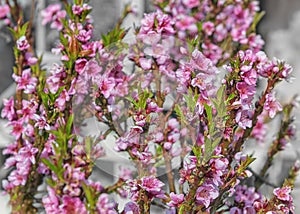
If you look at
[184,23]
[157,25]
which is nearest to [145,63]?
[157,25]

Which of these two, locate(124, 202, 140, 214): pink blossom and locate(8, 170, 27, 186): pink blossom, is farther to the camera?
locate(8, 170, 27, 186): pink blossom

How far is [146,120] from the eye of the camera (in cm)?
98

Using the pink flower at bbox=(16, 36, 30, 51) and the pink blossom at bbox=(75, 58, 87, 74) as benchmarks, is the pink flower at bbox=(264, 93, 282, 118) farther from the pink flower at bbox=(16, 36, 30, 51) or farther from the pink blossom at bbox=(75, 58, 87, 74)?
the pink flower at bbox=(16, 36, 30, 51)

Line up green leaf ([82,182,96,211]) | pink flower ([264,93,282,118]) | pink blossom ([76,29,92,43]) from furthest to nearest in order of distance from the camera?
pink blossom ([76,29,92,43]), pink flower ([264,93,282,118]), green leaf ([82,182,96,211])

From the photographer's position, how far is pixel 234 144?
112cm

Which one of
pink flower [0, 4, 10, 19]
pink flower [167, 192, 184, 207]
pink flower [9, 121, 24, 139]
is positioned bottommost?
pink flower [167, 192, 184, 207]

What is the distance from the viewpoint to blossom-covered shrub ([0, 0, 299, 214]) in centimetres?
97

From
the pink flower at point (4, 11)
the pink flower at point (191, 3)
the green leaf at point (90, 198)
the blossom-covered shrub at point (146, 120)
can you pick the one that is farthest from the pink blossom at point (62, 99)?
the pink flower at point (4, 11)

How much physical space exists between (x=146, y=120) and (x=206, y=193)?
0.16m

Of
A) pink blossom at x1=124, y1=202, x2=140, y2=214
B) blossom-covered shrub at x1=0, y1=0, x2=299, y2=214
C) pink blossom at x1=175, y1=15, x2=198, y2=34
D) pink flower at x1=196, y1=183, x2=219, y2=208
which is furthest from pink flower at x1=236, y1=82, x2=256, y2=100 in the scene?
pink blossom at x1=175, y1=15, x2=198, y2=34

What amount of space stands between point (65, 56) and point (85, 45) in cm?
5

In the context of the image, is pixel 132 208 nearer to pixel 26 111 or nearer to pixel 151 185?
pixel 151 185

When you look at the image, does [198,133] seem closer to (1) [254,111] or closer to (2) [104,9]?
(1) [254,111]

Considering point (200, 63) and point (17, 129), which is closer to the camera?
point (200, 63)
